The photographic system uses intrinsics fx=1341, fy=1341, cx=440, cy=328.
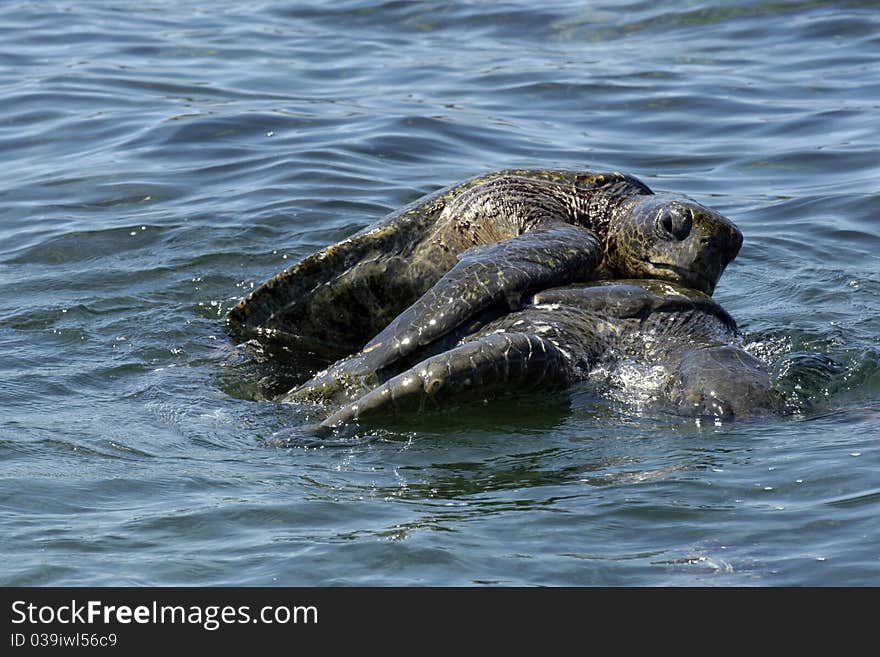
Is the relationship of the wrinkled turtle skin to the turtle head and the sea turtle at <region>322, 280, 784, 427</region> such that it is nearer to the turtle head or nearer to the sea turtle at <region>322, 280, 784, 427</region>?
the turtle head

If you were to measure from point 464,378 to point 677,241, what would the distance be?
158cm

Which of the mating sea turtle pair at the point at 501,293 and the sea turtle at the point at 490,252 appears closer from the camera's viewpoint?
the mating sea turtle pair at the point at 501,293

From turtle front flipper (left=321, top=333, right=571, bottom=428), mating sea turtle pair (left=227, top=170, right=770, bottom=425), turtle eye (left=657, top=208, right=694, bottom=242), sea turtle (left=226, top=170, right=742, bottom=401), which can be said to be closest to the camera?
turtle front flipper (left=321, top=333, right=571, bottom=428)

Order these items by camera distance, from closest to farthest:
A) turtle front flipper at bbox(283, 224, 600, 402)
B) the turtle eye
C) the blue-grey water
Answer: the blue-grey water < turtle front flipper at bbox(283, 224, 600, 402) < the turtle eye

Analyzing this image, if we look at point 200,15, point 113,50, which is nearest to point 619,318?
point 113,50

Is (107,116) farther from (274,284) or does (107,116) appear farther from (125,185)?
(274,284)

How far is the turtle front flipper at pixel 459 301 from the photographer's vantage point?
18.8ft

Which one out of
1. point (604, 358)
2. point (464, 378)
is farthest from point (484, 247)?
point (464, 378)

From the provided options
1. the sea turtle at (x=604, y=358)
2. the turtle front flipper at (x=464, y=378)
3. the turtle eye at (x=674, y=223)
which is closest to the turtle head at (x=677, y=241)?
the turtle eye at (x=674, y=223)

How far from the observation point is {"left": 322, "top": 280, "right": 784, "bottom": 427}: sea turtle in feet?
17.4

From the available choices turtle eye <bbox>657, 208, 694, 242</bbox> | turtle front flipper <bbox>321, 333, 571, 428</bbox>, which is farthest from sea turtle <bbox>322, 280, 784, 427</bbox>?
turtle eye <bbox>657, 208, 694, 242</bbox>

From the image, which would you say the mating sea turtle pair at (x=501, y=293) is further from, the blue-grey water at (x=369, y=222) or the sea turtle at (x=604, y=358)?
the blue-grey water at (x=369, y=222)

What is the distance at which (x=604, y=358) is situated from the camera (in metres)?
5.82

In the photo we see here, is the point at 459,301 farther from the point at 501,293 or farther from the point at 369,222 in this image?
the point at 369,222
